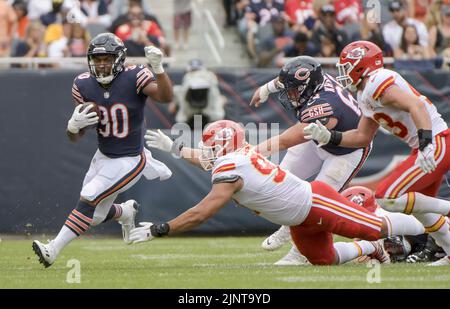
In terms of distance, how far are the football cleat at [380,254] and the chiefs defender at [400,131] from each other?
1.49ft

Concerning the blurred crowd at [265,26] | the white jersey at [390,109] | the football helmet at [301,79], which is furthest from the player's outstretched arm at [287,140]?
the blurred crowd at [265,26]

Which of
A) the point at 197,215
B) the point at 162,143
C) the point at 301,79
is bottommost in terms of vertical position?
the point at 197,215

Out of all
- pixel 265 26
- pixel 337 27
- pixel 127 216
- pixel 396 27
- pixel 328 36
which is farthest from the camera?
pixel 265 26

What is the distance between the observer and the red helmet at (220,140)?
23.4ft

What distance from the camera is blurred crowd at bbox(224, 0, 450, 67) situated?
13922mm

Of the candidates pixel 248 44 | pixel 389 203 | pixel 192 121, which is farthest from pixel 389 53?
pixel 389 203

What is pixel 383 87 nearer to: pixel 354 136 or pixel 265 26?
pixel 354 136

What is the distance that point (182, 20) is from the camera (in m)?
15.0

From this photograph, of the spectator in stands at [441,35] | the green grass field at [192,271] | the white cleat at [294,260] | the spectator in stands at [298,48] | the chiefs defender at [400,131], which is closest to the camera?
the green grass field at [192,271]

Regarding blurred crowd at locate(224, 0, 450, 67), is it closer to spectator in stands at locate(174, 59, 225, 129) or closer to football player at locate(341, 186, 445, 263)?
spectator in stands at locate(174, 59, 225, 129)

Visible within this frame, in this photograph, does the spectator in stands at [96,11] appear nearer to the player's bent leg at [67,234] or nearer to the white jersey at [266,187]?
the player's bent leg at [67,234]

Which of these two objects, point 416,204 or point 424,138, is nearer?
point 424,138

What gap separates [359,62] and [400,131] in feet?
2.05

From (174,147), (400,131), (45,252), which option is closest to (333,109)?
(400,131)
